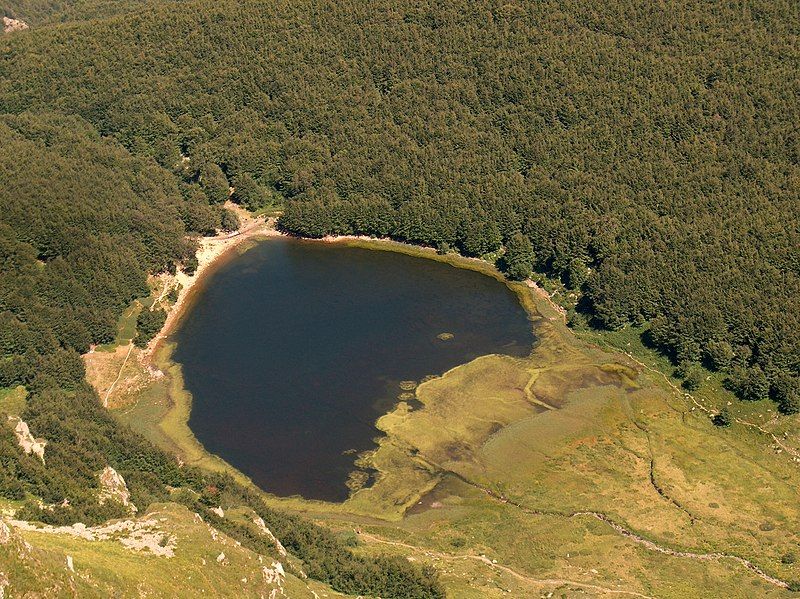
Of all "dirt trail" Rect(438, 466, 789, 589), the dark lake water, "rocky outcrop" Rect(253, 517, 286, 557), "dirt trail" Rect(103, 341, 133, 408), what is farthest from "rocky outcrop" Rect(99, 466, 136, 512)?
"dirt trail" Rect(438, 466, 789, 589)

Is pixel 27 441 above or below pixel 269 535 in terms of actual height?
above

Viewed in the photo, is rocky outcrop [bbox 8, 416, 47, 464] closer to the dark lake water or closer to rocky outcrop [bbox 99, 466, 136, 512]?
rocky outcrop [bbox 99, 466, 136, 512]

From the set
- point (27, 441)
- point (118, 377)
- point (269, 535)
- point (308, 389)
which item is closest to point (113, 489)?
point (27, 441)

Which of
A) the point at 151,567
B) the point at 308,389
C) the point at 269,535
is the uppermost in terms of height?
the point at 151,567

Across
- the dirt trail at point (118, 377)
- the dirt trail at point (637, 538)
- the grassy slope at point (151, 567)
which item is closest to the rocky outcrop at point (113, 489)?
the grassy slope at point (151, 567)

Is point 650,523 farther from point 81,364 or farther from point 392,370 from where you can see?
point 81,364

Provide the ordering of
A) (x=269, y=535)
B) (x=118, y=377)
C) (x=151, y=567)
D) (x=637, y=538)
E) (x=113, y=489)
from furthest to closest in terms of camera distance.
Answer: (x=118, y=377) < (x=637, y=538) < (x=113, y=489) < (x=269, y=535) < (x=151, y=567)

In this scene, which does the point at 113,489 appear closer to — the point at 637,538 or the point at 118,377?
the point at 118,377
